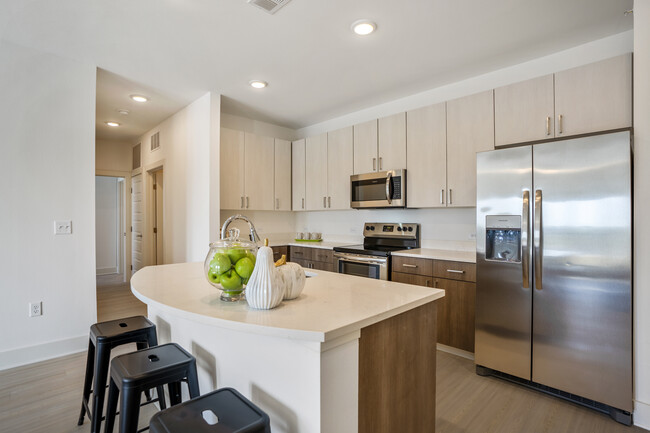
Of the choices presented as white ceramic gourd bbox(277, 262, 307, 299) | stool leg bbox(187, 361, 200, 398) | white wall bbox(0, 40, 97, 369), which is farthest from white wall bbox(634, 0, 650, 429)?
white wall bbox(0, 40, 97, 369)

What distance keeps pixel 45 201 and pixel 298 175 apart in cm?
287

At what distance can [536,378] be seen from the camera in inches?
91.1

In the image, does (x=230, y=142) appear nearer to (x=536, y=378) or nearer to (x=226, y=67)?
(x=226, y=67)

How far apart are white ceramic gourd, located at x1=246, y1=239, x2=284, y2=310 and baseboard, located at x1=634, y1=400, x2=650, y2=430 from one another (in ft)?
7.77

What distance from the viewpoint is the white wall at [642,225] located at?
1.95 metres

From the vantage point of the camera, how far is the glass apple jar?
1272mm

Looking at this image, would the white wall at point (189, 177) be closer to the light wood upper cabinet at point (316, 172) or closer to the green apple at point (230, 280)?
the light wood upper cabinet at point (316, 172)

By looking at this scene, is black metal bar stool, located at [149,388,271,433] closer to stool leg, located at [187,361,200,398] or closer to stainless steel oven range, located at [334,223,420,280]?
stool leg, located at [187,361,200,398]

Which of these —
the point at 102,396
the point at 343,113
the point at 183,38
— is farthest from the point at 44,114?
the point at 343,113

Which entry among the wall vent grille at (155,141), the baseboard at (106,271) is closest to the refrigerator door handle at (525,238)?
the wall vent grille at (155,141)

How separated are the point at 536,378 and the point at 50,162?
4.29 m

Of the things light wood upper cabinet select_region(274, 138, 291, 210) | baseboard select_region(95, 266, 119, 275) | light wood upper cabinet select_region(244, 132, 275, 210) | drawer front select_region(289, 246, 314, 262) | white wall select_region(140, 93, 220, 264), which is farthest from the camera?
baseboard select_region(95, 266, 119, 275)

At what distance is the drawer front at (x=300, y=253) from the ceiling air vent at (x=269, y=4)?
2.71m

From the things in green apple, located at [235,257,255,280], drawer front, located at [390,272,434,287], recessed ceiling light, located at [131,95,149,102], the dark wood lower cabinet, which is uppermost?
recessed ceiling light, located at [131,95,149,102]
